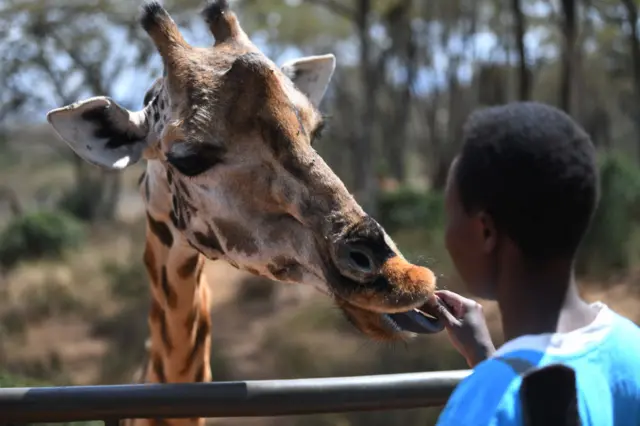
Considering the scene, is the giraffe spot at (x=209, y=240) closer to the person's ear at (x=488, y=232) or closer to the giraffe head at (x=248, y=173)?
the giraffe head at (x=248, y=173)

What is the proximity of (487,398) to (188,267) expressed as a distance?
6.18 feet

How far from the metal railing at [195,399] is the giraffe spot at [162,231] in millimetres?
986

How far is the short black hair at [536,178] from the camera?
4.67 feet

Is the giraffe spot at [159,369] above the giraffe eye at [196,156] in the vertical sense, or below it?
below

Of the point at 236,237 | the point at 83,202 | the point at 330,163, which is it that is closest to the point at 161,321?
the point at 236,237

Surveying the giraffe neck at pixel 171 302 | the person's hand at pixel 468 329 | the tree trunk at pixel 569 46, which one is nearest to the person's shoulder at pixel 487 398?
the person's hand at pixel 468 329

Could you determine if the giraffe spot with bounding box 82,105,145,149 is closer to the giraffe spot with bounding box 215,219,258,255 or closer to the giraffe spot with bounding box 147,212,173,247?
the giraffe spot with bounding box 147,212,173,247

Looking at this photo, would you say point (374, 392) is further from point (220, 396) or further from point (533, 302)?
point (533, 302)

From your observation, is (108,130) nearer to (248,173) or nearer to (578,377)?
(248,173)

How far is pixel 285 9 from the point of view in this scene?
87.1 feet

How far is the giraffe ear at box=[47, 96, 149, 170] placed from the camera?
8.85 ft

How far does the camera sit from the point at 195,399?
2.08m

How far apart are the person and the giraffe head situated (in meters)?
0.60

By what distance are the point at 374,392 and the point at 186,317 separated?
1031 millimetres
